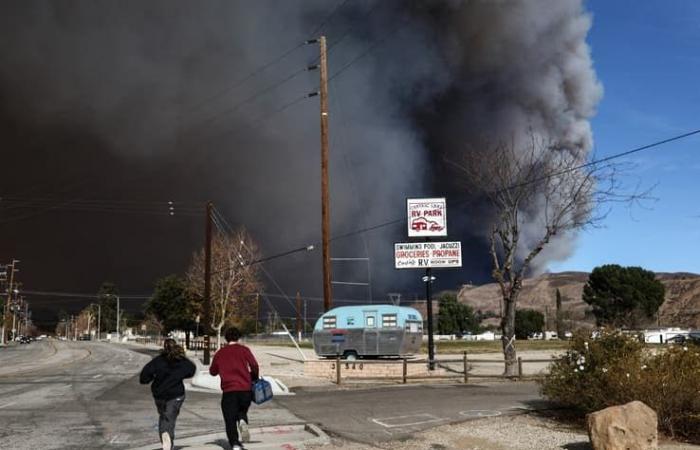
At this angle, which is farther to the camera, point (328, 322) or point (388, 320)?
point (328, 322)

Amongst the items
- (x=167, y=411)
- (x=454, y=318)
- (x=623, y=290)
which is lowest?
(x=167, y=411)

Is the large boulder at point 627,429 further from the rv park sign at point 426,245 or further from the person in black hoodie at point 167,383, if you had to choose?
the rv park sign at point 426,245

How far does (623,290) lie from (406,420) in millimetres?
98480

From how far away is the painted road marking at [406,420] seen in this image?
12641 millimetres

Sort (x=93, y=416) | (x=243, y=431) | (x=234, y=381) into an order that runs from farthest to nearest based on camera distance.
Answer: (x=93, y=416)
(x=243, y=431)
(x=234, y=381)

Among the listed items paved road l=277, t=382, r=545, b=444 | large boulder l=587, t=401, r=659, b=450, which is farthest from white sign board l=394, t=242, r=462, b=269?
large boulder l=587, t=401, r=659, b=450

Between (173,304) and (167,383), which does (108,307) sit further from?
(167,383)

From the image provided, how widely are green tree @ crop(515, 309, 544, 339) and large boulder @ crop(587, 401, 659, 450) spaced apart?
113 meters

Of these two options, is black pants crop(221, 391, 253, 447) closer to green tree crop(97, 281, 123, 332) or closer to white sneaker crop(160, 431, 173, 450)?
white sneaker crop(160, 431, 173, 450)

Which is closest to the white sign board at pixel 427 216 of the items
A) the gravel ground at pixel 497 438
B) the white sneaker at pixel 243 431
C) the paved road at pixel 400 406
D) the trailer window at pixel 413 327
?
the trailer window at pixel 413 327

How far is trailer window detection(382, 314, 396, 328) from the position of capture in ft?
96.0

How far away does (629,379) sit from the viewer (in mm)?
10953

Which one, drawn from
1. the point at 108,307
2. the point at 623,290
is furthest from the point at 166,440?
the point at 108,307

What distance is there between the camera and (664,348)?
12.0 m
